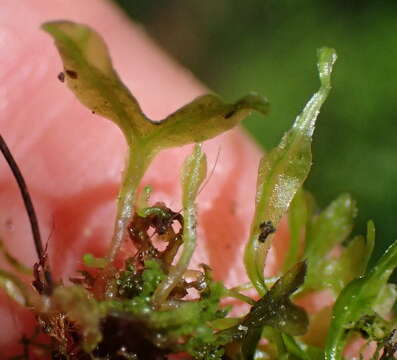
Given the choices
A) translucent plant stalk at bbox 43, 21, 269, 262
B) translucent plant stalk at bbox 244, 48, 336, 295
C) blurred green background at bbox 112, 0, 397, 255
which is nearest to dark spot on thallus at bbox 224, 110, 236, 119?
translucent plant stalk at bbox 43, 21, 269, 262

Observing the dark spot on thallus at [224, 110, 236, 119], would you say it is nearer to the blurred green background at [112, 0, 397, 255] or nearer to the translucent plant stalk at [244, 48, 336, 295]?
the translucent plant stalk at [244, 48, 336, 295]

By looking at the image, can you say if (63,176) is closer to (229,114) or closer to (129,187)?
(129,187)

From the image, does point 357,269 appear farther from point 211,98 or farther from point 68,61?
point 68,61

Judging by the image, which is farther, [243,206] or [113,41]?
[113,41]

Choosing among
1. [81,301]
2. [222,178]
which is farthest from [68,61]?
[222,178]

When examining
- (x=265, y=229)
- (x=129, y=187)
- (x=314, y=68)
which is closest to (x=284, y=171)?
(x=265, y=229)
